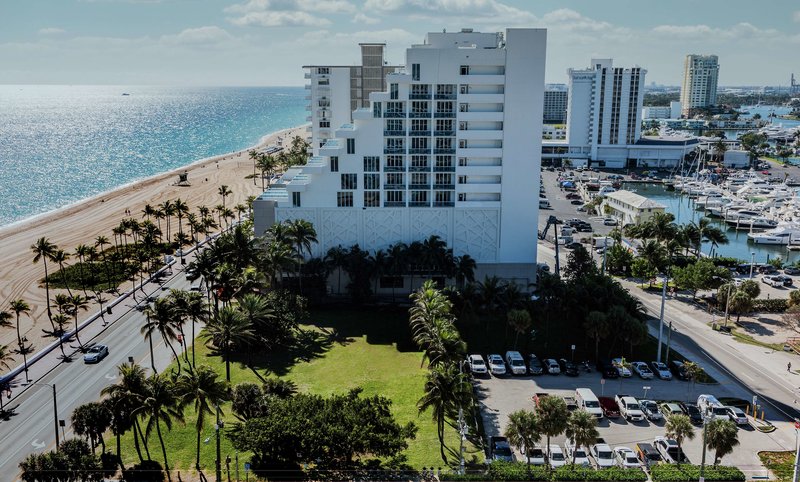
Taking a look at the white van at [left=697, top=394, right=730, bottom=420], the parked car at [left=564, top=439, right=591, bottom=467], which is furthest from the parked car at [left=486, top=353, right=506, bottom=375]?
the white van at [left=697, top=394, right=730, bottom=420]

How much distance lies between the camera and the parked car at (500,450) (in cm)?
4803

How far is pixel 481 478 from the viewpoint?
1748 inches

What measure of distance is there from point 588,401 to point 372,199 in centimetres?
3984

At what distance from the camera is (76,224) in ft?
421

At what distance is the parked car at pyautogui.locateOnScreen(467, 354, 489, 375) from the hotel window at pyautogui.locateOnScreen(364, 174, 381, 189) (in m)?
28.6

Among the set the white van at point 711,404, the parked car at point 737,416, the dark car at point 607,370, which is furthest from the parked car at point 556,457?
the parked car at point 737,416

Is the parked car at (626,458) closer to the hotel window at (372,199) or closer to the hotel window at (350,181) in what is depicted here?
the hotel window at (372,199)

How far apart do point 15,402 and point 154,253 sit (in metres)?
45.8

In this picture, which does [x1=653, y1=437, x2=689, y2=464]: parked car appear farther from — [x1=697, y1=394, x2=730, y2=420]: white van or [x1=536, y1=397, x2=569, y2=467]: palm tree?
[x1=536, y1=397, x2=569, y2=467]: palm tree

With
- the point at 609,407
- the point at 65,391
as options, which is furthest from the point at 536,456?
the point at 65,391

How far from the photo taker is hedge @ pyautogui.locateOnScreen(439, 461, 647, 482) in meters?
44.0

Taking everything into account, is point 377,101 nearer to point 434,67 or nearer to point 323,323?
point 434,67

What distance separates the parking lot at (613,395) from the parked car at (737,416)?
543 mm

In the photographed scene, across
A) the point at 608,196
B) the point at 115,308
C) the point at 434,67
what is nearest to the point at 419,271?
the point at 434,67
